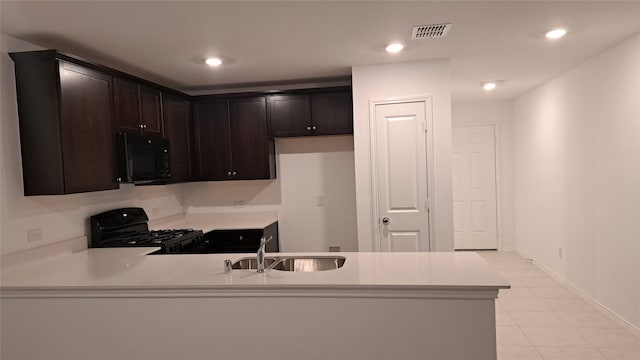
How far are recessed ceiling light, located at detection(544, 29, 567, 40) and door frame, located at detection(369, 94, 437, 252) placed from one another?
3.32ft

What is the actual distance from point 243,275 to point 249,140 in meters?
2.39

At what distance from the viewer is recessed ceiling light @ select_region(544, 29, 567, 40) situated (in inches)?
112

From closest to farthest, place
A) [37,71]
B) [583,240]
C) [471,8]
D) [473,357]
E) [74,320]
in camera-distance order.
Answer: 1. [473,357]
2. [74,320]
3. [471,8]
4. [37,71]
5. [583,240]

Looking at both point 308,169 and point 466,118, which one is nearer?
point 308,169

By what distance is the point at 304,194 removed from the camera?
15.0 ft

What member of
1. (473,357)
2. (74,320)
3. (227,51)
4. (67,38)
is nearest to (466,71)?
(227,51)

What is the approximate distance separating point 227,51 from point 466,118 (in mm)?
4291

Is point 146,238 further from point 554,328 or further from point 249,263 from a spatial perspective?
point 554,328

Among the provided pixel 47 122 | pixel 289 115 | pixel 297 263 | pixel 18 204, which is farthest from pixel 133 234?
pixel 289 115

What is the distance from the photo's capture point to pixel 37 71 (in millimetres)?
2574

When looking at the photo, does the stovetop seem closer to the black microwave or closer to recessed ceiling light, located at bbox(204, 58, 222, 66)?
the black microwave

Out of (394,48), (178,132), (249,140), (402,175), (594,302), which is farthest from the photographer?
(249,140)

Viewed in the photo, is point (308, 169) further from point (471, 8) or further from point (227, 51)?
point (471, 8)

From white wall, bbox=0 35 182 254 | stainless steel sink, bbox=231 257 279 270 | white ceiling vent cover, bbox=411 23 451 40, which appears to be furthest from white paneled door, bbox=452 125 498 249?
white wall, bbox=0 35 182 254
